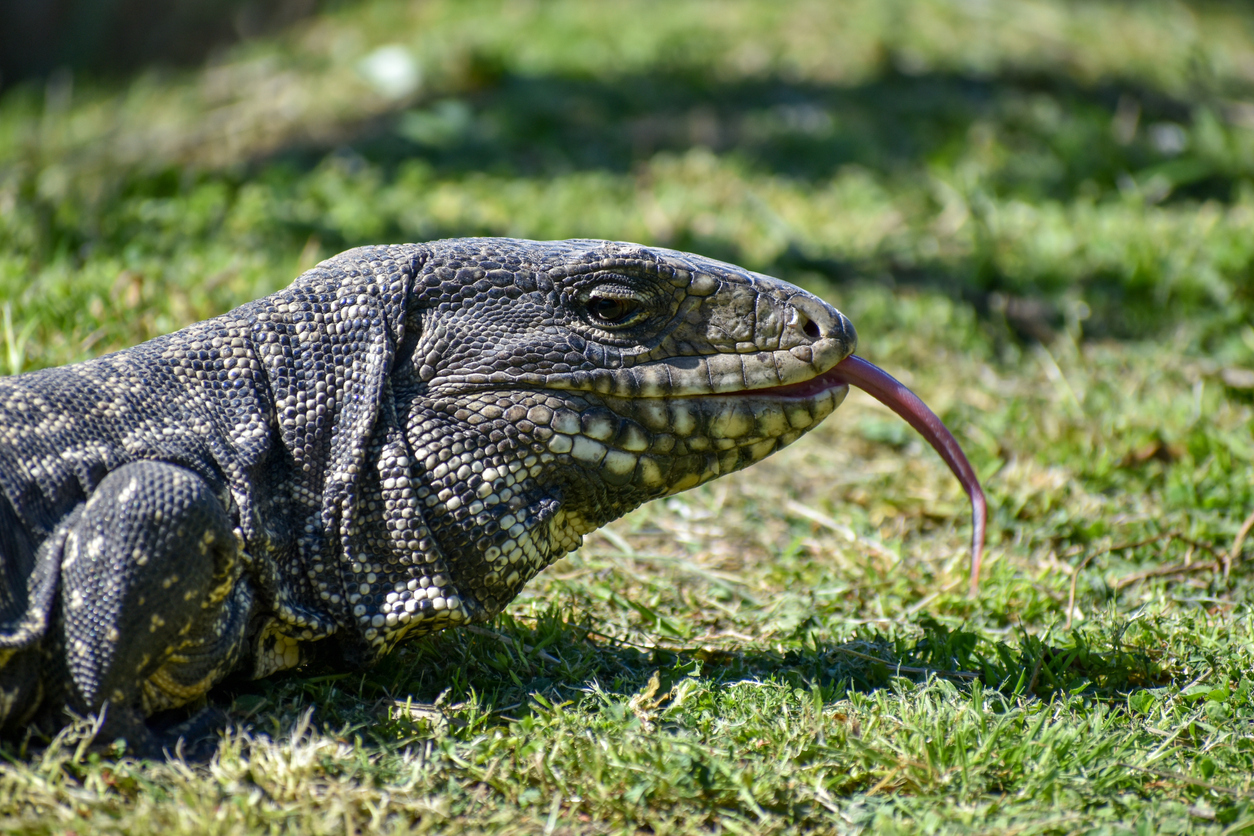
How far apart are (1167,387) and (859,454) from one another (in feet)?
6.16

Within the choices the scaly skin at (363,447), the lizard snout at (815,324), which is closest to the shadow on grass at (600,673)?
the scaly skin at (363,447)

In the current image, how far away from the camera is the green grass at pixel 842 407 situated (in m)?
3.29

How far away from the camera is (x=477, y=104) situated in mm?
10516

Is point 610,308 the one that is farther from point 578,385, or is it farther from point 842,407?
point 842,407

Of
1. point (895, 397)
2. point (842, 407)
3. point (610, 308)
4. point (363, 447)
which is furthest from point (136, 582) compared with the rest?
point (842, 407)

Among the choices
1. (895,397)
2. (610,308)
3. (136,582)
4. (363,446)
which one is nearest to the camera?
(136,582)

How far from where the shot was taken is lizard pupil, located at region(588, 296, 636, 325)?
364cm

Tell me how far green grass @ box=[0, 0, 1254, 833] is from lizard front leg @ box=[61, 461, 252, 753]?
0.73 feet

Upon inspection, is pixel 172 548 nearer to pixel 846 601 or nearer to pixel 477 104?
pixel 846 601

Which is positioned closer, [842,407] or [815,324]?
[815,324]

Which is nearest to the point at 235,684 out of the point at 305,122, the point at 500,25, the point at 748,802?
the point at 748,802

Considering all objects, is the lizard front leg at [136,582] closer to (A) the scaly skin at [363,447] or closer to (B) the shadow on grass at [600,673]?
(A) the scaly skin at [363,447]

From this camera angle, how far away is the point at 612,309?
3.65m

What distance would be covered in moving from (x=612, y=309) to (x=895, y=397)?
994 millimetres
